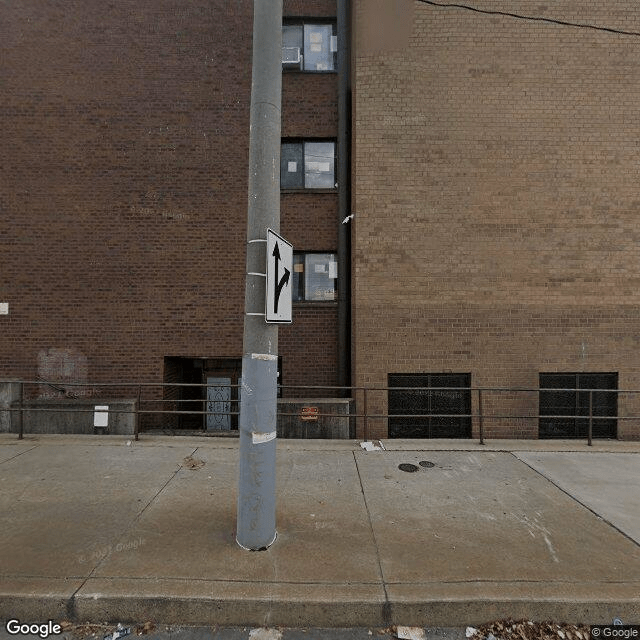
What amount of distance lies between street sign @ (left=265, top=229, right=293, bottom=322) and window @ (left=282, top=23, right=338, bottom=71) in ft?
21.9

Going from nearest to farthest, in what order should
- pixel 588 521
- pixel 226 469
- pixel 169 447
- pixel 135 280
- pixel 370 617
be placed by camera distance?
1. pixel 370 617
2. pixel 588 521
3. pixel 226 469
4. pixel 169 447
5. pixel 135 280

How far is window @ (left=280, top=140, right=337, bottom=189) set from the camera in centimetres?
810

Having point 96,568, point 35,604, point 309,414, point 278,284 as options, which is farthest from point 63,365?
point 278,284

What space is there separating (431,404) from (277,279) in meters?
5.14

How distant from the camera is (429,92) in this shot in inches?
288

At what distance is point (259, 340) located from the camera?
10.4 feet

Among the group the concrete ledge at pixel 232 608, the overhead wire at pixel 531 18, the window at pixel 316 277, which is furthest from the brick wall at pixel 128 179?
the concrete ledge at pixel 232 608

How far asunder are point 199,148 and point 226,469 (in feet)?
20.5

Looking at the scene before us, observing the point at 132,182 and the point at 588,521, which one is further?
the point at 132,182

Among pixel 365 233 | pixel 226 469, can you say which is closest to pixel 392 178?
pixel 365 233

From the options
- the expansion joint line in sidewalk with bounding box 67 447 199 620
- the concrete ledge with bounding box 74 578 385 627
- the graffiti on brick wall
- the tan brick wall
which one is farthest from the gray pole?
the graffiti on brick wall

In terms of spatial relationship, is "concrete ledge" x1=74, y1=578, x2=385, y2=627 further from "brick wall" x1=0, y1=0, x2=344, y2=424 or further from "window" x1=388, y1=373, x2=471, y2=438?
"brick wall" x1=0, y1=0, x2=344, y2=424

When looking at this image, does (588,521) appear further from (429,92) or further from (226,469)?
(429,92)

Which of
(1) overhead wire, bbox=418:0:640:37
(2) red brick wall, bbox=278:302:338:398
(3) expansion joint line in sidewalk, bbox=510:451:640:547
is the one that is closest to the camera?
(3) expansion joint line in sidewalk, bbox=510:451:640:547
